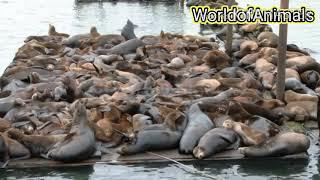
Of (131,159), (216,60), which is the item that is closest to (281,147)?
(131,159)

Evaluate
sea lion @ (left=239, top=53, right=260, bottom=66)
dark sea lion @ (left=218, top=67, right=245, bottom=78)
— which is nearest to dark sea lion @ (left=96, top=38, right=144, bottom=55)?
sea lion @ (left=239, top=53, right=260, bottom=66)

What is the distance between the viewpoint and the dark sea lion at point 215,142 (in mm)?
7266

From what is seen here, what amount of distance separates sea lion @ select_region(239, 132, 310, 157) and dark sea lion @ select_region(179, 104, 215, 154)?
61 cm

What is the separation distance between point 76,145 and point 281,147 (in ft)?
8.84

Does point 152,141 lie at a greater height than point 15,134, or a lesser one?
lesser

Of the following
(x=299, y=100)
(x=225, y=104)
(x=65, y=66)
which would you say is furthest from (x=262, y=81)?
(x=65, y=66)

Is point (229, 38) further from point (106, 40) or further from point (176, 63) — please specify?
point (106, 40)

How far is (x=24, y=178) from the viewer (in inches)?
269

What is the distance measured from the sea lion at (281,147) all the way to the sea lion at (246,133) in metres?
0.12

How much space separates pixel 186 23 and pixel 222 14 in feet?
35.0

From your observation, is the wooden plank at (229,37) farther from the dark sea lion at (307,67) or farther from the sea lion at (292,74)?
the sea lion at (292,74)

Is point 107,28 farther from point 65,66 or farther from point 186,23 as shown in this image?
point 65,66

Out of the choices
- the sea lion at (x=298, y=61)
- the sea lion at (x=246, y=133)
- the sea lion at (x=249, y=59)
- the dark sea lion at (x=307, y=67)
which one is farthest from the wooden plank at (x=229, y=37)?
the sea lion at (x=246, y=133)

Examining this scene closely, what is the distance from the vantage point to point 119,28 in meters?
24.0
